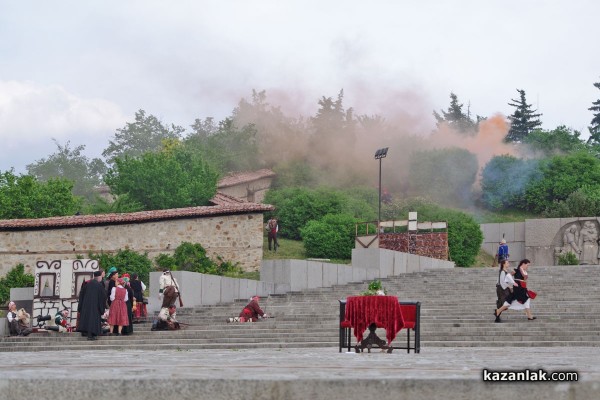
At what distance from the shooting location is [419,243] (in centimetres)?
4025

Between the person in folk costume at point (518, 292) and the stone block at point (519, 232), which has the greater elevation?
the stone block at point (519, 232)

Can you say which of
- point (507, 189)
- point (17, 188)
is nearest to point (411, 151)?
point (507, 189)

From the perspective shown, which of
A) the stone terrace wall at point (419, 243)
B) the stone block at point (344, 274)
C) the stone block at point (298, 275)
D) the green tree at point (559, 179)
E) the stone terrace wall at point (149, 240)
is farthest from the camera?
the green tree at point (559, 179)

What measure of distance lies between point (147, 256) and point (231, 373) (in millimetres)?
28363

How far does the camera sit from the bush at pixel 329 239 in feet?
128

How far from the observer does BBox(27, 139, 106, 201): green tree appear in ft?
325

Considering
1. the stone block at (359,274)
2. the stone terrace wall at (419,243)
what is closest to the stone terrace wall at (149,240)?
the stone block at (359,274)

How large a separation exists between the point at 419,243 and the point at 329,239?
3610 mm

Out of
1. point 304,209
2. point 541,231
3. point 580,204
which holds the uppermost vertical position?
point 580,204

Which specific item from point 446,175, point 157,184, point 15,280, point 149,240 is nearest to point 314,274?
point 149,240

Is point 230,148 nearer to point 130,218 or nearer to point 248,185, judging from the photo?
point 248,185

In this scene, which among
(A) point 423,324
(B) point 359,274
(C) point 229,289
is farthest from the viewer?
(B) point 359,274

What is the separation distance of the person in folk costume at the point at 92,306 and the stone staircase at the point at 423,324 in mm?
321

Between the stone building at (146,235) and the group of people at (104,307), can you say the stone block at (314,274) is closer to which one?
the stone building at (146,235)
